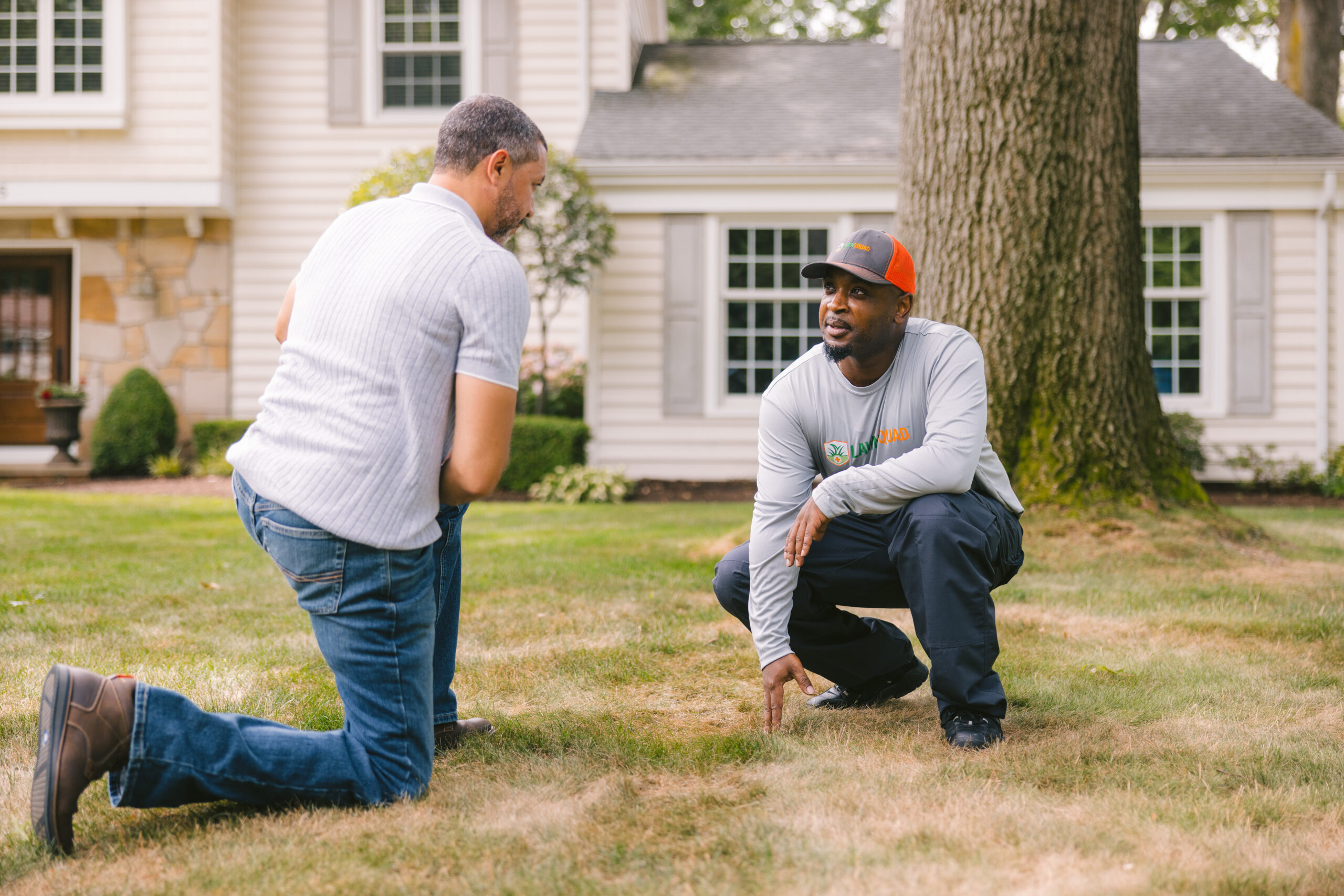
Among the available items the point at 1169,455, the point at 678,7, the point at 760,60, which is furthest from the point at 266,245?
the point at 678,7

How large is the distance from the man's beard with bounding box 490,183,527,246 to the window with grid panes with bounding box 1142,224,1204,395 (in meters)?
9.56

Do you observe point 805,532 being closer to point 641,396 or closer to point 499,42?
point 641,396

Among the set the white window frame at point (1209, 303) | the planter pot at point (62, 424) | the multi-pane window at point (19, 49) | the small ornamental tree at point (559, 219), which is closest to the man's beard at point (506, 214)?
the small ornamental tree at point (559, 219)

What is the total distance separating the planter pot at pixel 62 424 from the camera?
11.5 m

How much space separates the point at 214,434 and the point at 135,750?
414 inches

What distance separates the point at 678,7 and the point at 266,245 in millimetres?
12536

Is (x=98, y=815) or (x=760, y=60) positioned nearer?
(x=98, y=815)

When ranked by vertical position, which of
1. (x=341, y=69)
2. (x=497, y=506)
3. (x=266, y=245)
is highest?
(x=341, y=69)

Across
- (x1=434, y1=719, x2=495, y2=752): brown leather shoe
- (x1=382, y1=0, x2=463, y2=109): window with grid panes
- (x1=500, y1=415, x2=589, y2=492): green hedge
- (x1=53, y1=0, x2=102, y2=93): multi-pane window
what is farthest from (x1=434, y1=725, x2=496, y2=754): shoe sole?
(x1=53, y1=0, x2=102, y2=93): multi-pane window

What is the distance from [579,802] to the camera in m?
2.16

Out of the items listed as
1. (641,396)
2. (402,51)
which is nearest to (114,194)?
(402,51)

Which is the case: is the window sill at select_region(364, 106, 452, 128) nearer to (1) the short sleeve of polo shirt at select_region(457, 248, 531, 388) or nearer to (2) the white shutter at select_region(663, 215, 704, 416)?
(2) the white shutter at select_region(663, 215, 704, 416)

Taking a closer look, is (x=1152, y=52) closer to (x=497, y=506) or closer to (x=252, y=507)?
(x=497, y=506)

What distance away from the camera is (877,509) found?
260cm
